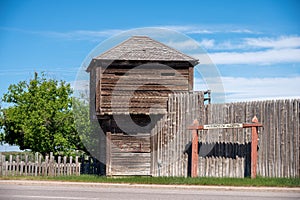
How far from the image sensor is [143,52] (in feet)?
80.7

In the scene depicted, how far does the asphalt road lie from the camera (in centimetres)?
1343

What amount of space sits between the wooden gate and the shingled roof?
3511 millimetres

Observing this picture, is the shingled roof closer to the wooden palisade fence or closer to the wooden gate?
the wooden gate

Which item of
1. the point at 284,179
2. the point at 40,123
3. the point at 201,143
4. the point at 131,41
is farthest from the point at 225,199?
the point at 40,123

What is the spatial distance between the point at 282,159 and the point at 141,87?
762 centimetres

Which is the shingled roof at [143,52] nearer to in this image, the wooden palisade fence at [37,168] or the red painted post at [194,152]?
the red painted post at [194,152]

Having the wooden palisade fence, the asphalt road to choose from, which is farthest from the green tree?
the asphalt road

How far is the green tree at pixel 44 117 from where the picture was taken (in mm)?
31438

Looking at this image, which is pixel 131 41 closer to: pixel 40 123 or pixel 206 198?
pixel 40 123

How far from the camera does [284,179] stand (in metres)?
18.0

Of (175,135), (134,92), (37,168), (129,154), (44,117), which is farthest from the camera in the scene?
(44,117)

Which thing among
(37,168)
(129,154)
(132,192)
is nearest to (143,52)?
(129,154)

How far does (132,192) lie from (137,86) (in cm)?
936

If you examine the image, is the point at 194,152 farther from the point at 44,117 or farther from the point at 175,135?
the point at 44,117
